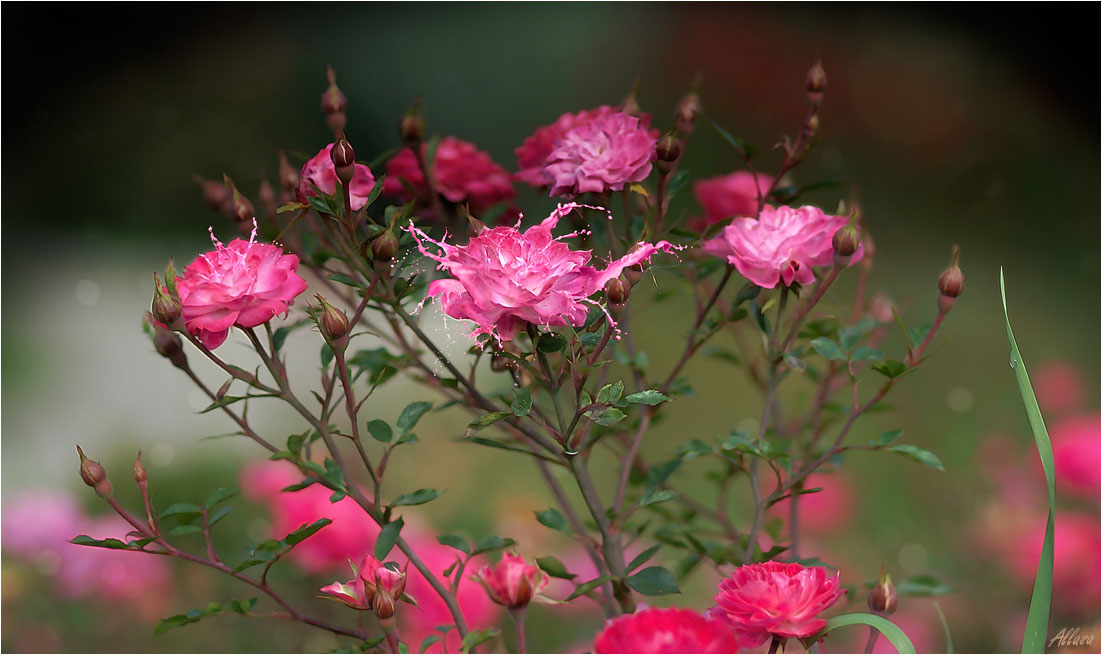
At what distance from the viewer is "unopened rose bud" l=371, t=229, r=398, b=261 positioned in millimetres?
388

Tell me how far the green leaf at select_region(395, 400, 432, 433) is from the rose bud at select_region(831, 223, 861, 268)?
21 cm

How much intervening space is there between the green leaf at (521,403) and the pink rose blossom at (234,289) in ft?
0.35

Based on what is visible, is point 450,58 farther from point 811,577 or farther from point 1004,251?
point 811,577

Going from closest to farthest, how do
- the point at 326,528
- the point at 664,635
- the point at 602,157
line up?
the point at 664,635, the point at 602,157, the point at 326,528

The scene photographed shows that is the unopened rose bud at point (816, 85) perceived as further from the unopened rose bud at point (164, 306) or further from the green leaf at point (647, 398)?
the unopened rose bud at point (164, 306)

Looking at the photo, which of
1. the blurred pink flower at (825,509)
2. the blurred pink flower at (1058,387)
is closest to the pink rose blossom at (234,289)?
the blurred pink flower at (825,509)

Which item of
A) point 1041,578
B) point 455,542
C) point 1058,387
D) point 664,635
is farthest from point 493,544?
point 1058,387

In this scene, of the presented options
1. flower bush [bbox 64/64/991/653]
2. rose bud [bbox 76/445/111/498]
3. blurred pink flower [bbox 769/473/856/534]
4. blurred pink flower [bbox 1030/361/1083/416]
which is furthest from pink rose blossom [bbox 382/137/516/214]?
blurred pink flower [bbox 1030/361/1083/416]

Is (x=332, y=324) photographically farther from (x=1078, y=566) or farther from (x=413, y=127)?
(x=1078, y=566)

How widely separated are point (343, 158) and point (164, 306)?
A: 0.10 metres

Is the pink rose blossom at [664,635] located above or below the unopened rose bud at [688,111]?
below

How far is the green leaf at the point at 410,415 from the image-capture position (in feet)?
1.45

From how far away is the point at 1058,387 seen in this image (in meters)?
1.17

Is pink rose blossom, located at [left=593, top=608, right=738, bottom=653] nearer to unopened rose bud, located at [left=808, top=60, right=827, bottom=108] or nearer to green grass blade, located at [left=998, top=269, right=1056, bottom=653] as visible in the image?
green grass blade, located at [left=998, top=269, right=1056, bottom=653]
